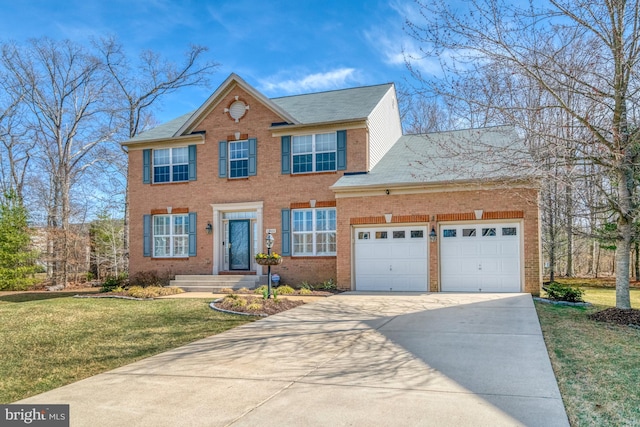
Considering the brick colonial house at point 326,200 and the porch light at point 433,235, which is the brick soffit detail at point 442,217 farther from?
the porch light at point 433,235

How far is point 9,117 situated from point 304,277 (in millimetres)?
21378

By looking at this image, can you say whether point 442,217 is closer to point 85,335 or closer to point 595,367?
point 595,367

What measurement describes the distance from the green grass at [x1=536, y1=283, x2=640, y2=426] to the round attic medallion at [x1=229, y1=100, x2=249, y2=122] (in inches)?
494

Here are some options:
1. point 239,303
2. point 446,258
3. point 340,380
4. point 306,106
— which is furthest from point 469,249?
point 340,380

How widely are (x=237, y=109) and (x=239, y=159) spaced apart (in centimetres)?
194

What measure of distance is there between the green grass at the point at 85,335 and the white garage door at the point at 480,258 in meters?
7.18

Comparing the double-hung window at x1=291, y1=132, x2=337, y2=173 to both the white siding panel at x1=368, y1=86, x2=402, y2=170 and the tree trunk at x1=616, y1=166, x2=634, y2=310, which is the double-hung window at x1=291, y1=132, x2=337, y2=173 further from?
the tree trunk at x1=616, y1=166, x2=634, y2=310

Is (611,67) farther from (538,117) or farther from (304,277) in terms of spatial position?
(304,277)

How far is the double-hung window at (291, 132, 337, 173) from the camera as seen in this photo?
16.7 metres

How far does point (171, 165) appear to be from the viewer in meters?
18.8

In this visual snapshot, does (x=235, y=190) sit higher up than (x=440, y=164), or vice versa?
(x=440, y=164)

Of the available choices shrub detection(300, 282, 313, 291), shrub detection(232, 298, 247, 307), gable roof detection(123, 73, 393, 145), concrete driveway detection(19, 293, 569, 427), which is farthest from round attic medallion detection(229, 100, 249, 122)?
concrete driveway detection(19, 293, 569, 427)

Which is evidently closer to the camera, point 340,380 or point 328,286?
point 340,380

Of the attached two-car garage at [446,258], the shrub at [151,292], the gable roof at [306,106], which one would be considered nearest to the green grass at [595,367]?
the attached two-car garage at [446,258]
